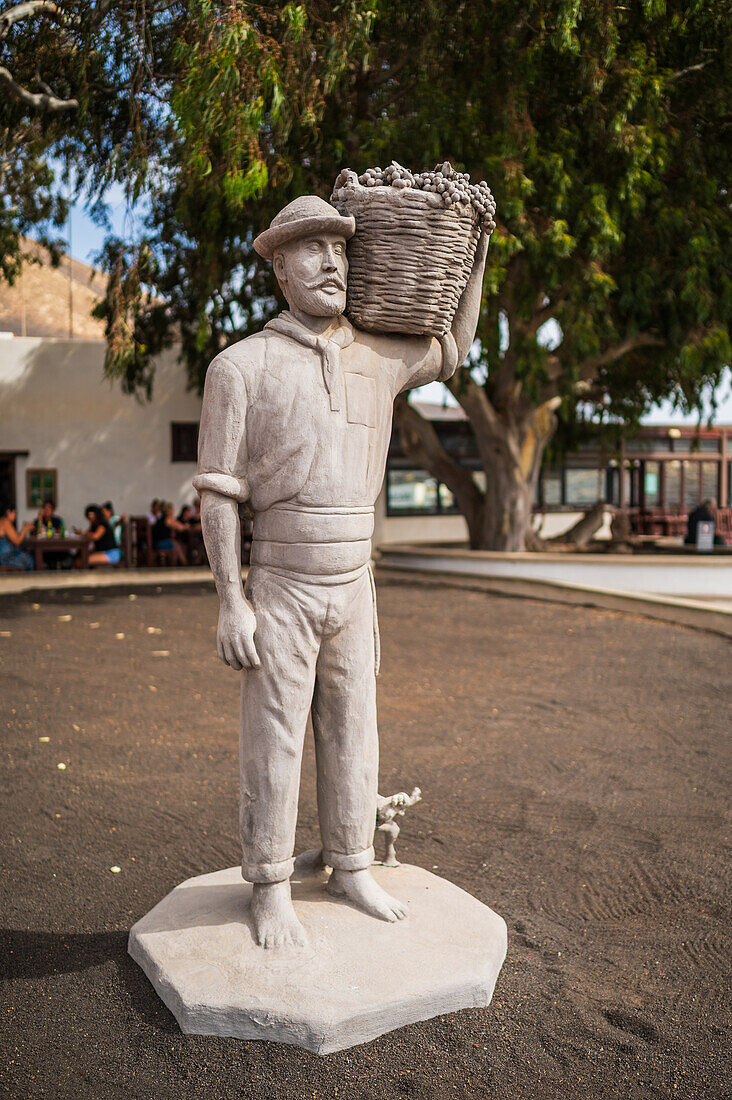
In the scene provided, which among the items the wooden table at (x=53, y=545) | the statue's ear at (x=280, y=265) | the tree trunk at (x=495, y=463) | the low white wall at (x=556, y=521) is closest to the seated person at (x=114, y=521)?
the wooden table at (x=53, y=545)

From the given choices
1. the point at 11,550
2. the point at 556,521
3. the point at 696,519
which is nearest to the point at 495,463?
the point at 696,519

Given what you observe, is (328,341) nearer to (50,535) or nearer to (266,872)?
(266,872)

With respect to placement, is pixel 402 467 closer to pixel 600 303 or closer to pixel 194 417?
pixel 194 417

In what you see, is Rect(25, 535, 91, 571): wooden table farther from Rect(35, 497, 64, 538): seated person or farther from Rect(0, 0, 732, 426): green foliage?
Rect(0, 0, 732, 426): green foliage

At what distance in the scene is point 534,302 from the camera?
11.4m

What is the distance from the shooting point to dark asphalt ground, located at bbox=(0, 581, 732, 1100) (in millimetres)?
2738

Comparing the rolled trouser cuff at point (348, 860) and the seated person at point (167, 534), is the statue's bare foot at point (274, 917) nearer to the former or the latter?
the rolled trouser cuff at point (348, 860)

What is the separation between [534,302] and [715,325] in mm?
3057

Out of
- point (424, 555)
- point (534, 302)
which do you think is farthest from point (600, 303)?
point (424, 555)

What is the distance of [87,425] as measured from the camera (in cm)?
1719

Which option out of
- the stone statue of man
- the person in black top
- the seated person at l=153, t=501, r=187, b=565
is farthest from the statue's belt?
the person in black top

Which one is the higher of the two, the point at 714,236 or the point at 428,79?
the point at 428,79

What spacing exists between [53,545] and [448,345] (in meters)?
12.1

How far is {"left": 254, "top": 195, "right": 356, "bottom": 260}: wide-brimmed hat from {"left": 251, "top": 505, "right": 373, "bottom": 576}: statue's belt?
86 centimetres
